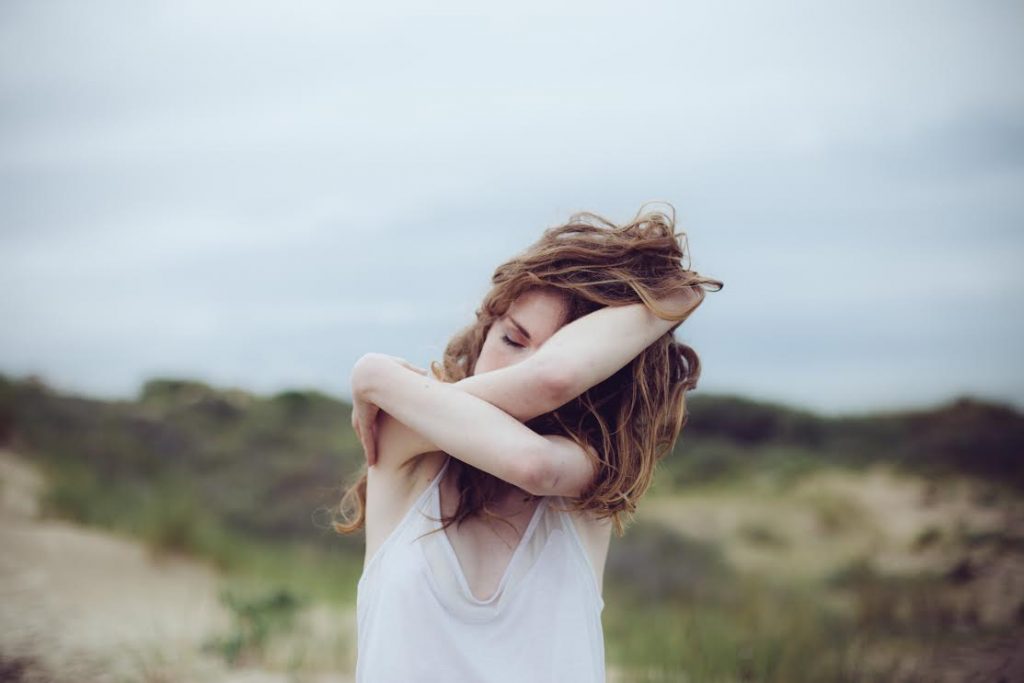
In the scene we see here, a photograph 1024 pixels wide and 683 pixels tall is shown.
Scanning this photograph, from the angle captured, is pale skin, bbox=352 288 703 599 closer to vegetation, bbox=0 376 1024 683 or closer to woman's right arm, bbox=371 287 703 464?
woman's right arm, bbox=371 287 703 464

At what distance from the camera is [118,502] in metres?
9.88

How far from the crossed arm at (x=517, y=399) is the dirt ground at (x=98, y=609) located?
151 inches

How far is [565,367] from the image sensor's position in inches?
76.9

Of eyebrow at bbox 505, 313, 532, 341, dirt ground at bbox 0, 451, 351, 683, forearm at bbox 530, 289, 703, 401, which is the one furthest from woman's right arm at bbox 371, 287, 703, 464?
dirt ground at bbox 0, 451, 351, 683

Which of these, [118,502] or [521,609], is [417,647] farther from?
[118,502]

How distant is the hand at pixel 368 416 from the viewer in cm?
211

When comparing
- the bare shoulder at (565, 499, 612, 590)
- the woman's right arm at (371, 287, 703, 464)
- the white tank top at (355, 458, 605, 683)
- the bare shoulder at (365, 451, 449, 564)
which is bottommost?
the white tank top at (355, 458, 605, 683)

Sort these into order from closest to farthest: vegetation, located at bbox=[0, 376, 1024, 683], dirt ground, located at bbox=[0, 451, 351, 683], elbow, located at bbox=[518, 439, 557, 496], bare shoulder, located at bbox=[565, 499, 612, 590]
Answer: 1. elbow, located at bbox=[518, 439, 557, 496]
2. bare shoulder, located at bbox=[565, 499, 612, 590]
3. dirt ground, located at bbox=[0, 451, 351, 683]
4. vegetation, located at bbox=[0, 376, 1024, 683]

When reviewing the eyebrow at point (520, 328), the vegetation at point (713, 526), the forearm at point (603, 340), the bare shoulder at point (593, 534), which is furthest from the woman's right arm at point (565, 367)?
the vegetation at point (713, 526)

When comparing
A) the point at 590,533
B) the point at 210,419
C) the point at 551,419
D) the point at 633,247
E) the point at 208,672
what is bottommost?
the point at 208,672

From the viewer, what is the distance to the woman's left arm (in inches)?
74.7

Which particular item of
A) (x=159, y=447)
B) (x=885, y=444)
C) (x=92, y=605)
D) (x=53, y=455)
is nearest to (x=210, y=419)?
(x=159, y=447)

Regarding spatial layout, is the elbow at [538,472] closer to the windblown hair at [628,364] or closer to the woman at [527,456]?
the woman at [527,456]

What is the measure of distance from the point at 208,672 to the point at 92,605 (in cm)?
250
